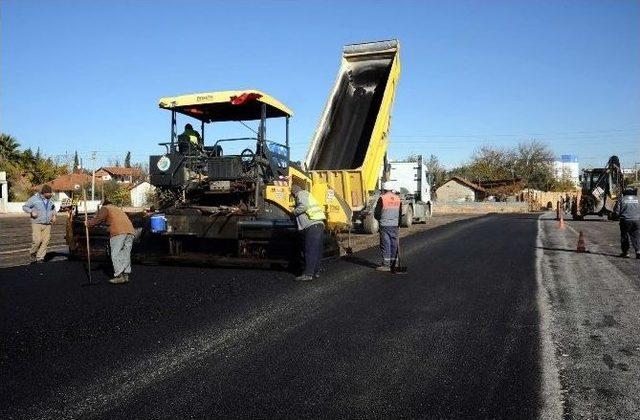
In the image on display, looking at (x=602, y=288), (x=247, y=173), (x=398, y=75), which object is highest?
(x=398, y=75)

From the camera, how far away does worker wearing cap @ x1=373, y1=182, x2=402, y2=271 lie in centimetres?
853

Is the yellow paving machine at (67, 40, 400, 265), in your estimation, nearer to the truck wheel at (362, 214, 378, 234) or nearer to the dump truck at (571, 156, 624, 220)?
the truck wheel at (362, 214, 378, 234)

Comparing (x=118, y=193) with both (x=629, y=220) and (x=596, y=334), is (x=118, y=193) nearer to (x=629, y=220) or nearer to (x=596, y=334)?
(x=629, y=220)

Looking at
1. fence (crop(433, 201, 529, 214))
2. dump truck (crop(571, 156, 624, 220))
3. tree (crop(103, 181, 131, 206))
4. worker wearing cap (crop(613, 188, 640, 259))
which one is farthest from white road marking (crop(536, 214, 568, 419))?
fence (crop(433, 201, 529, 214))

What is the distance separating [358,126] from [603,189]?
1745 cm

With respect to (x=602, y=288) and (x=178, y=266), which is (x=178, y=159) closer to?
(x=178, y=266)

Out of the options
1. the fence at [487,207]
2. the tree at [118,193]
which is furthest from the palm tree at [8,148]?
the fence at [487,207]

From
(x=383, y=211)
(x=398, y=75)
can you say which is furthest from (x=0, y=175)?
(x=383, y=211)

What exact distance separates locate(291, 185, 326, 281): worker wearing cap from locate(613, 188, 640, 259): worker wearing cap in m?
6.83

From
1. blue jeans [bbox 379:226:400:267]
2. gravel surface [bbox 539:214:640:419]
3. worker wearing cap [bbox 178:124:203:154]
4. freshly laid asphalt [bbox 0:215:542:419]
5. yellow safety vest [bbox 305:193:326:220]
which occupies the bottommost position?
gravel surface [bbox 539:214:640:419]

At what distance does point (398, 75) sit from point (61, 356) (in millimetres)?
11235

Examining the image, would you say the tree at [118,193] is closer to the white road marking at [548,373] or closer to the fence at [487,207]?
the white road marking at [548,373]

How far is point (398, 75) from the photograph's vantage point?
13.4m

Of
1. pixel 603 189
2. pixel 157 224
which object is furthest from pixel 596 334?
pixel 603 189
